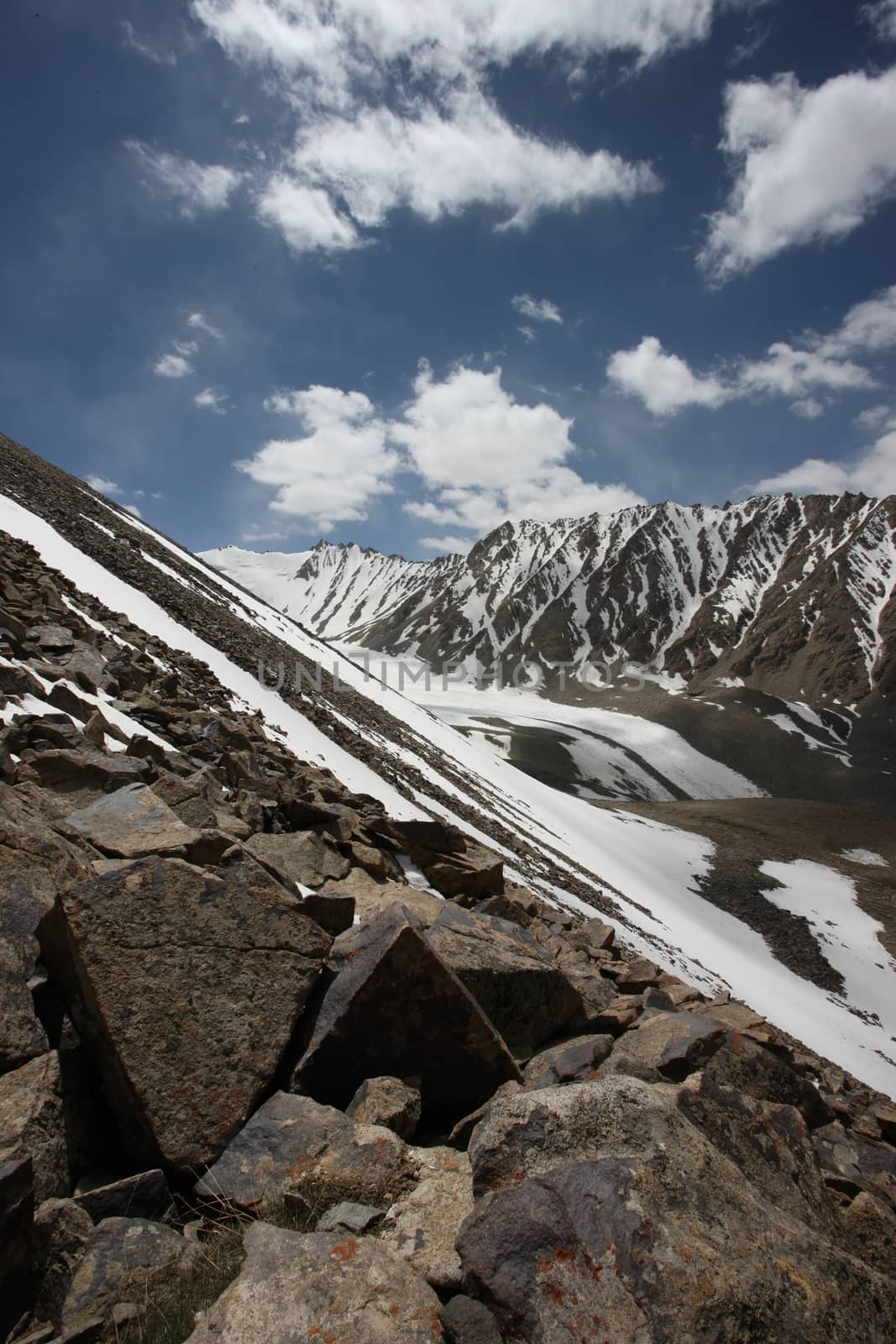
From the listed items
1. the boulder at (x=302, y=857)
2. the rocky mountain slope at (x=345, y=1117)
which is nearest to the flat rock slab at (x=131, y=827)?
the rocky mountain slope at (x=345, y=1117)

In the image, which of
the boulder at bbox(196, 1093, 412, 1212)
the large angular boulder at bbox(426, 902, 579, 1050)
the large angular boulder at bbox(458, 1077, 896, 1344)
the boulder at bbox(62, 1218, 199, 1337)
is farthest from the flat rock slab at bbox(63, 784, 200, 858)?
the large angular boulder at bbox(458, 1077, 896, 1344)

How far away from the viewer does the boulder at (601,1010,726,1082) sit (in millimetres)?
5668

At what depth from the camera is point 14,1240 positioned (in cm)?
300

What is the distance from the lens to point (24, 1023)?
158 inches

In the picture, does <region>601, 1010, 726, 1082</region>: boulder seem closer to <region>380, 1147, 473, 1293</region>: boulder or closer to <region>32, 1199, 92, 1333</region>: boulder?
<region>380, 1147, 473, 1293</region>: boulder

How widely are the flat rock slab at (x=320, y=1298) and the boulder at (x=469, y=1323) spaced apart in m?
0.06

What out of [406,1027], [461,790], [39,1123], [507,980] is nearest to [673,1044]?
[507,980]

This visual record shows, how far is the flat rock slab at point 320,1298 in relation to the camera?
288 centimetres

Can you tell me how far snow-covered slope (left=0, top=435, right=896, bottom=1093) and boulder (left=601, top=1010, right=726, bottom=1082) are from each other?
43.4 ft

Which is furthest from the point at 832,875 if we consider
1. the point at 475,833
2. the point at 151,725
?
the point at 151,725

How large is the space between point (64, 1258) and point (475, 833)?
2138cm

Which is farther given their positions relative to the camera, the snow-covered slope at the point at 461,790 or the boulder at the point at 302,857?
the snow-covered slope at the point at 461,790

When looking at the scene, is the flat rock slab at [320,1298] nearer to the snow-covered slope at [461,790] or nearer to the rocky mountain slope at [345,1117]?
the rocky mountain slope at [345,1117]

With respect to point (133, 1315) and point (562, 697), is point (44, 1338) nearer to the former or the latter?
point (133, 1315)
